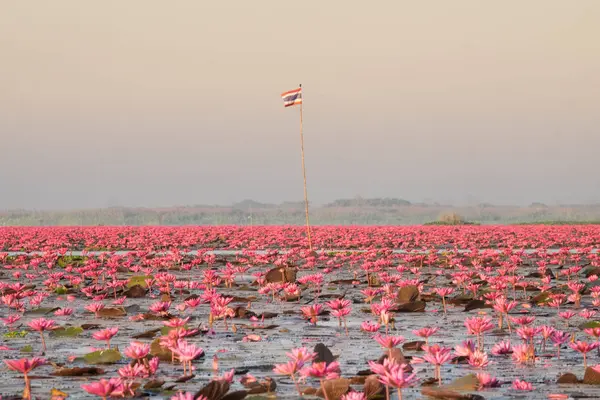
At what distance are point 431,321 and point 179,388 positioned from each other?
4641mm

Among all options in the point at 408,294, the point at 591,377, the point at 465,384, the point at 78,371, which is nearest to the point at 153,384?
the point at 78,371

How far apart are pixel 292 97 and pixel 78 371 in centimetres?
2029

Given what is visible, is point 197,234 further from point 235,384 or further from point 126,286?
point 235,384

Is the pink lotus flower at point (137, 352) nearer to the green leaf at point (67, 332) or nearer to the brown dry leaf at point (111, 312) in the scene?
the green leaf at point (67, 332)

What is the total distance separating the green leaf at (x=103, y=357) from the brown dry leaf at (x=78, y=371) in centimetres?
37

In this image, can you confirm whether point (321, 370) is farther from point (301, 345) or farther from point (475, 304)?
point (475, 304)

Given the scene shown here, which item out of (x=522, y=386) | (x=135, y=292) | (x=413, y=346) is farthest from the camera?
(x=135, y=292)

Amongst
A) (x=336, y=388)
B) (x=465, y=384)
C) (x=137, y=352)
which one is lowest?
(x=465, y=384)

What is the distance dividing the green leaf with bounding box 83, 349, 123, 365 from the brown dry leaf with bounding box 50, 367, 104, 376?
1.23 feet

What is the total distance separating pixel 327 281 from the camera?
1559 cm

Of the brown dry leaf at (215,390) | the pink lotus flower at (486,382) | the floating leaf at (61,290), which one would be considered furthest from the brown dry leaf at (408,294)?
the brown dry leaf at (215,390)

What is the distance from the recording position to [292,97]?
25.3 metres

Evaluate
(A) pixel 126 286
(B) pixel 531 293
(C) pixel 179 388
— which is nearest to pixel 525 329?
(C) pixel 179 388

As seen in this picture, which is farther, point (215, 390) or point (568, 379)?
point (568, 379)
